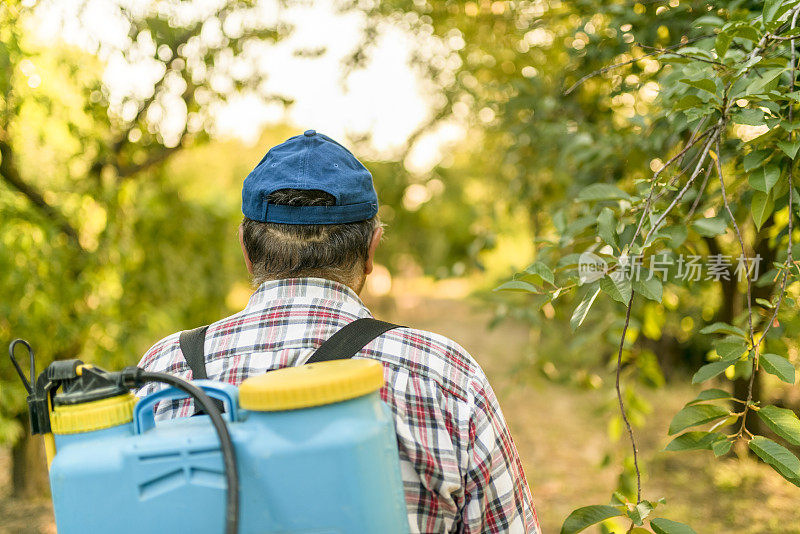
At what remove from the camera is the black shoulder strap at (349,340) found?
1215mm

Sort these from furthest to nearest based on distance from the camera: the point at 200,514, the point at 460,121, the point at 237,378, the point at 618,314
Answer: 1. the point at 460,121
2. the point at 618,314
3. the point at 237,378
4. the point at 200,514

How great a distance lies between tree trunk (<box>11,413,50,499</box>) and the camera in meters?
5.20

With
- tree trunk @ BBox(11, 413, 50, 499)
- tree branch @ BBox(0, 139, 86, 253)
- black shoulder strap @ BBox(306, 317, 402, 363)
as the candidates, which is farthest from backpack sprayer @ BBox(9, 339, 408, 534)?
tree trunk @ BBox(11, 413, 50, 499)

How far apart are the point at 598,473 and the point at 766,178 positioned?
4.71m

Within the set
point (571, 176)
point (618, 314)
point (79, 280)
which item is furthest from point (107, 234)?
point (618, 314)

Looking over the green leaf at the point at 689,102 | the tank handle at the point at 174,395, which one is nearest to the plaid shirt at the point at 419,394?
the tank handle at the point at 174,395

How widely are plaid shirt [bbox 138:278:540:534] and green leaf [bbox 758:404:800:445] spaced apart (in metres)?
0.62

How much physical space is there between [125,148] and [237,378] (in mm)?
4040

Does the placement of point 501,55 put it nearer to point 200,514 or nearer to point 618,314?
point 618,314

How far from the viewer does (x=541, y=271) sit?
1.59 m

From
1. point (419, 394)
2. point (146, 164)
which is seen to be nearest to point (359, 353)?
point (419, 394)

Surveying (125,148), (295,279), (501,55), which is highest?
(501,55)

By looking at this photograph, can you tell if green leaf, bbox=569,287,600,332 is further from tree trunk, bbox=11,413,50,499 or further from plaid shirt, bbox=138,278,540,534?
tree trunk, bbox=11,413,50,499

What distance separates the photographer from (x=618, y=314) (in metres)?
3.19
